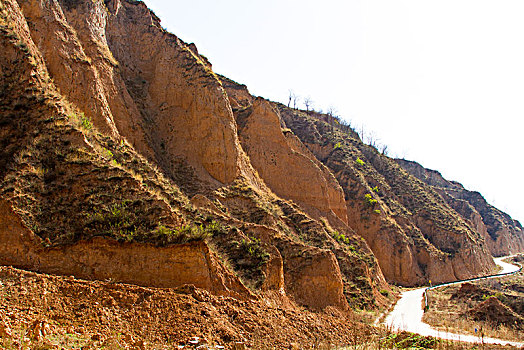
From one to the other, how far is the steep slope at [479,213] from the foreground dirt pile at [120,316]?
64.5m

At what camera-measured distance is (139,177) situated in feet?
52.4

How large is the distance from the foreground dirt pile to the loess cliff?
0.79 metres

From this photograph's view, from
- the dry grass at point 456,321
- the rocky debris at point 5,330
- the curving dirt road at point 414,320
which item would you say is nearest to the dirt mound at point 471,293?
the dry grass at point 456,321

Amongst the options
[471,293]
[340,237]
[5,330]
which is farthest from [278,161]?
[5,330]

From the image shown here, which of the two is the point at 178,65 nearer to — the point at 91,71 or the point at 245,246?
the point at 91,71

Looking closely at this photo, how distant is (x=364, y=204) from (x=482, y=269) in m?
19.7

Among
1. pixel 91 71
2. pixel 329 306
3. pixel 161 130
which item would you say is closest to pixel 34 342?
pixel 329 306

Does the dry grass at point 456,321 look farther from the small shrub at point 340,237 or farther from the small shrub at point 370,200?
the small shrub at point 370,200

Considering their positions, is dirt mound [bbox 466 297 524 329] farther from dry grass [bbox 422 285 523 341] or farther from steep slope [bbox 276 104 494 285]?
steep slope [bbox 276 104 494 285]

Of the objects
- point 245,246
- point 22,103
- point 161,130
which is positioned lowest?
point 245,246

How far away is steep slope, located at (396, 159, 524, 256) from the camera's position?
231 ft

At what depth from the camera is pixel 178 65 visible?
28.3 metres

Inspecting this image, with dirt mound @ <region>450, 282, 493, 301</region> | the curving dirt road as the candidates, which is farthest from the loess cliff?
dirt mound @ <region>450, 282, 493, 301</region>

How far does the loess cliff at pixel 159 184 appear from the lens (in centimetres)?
1248
